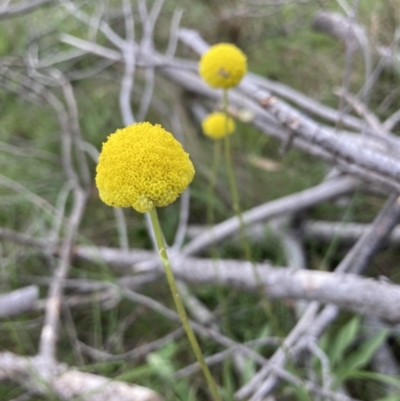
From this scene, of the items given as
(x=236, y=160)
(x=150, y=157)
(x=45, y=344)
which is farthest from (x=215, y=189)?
(x=150, y=157)

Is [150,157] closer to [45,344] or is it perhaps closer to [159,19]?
[45,344]

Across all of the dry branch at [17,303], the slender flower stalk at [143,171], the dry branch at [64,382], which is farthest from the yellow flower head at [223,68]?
the dry branch at [17,303]

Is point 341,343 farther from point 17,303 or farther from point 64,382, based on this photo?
point 17,303

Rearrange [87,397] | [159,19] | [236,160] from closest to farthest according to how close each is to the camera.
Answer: [87,397]
[236,160]
[159,19]

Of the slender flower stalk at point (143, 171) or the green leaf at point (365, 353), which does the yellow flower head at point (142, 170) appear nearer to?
the slender flower stalk at point (143, 171)

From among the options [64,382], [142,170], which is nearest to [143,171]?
[142,170]

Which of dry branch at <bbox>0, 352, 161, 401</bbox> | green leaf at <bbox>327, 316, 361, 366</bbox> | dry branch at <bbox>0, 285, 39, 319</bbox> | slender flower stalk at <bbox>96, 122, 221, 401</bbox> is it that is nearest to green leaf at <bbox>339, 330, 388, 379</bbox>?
green leaf at <bbox>327, 316, 361, 366</bbox>
